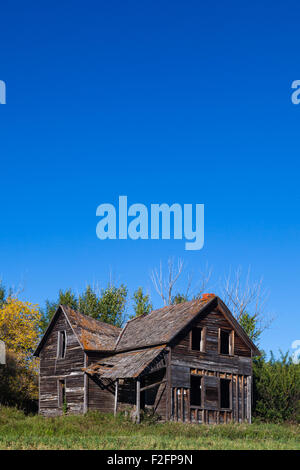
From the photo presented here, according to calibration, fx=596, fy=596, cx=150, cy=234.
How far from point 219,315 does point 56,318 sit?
11.4 m

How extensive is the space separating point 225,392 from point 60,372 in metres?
10.7

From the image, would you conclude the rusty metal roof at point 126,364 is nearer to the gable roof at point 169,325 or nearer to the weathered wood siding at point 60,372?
the gable roof at point 169,325

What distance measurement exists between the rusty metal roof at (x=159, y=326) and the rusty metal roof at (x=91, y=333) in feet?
2.29

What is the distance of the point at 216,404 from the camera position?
110ft

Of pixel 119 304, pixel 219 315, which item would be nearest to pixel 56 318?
pixel 219 315

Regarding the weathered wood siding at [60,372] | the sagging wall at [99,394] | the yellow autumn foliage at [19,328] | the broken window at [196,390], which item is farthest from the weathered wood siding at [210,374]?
the yellow autumn foliage at [19,328]

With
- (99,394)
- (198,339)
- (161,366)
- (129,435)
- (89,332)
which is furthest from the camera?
(89,332)

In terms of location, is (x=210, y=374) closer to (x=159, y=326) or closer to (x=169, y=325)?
(x=169, y=325)

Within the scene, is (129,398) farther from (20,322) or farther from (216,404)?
(20,322)

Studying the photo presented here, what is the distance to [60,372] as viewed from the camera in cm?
3844

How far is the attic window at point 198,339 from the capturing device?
34284 mm

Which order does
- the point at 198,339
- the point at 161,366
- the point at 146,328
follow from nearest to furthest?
the point at 161,366 < the point at 198,339 < the point at 146,328

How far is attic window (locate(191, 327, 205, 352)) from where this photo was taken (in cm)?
3428

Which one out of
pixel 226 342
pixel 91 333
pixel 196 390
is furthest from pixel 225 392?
pixel 91 333
